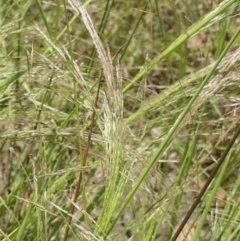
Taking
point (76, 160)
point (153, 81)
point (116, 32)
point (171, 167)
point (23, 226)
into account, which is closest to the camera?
point (23, 226)

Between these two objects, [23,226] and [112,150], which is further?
[23,226]

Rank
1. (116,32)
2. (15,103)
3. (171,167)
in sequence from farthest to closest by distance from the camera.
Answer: (116,32), (171,167), (15,103)

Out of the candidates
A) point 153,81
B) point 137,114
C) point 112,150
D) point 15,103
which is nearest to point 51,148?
point 15,103

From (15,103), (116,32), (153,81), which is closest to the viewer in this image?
(15,103)

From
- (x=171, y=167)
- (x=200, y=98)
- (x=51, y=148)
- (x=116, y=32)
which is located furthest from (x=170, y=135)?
(x=116, y=32)

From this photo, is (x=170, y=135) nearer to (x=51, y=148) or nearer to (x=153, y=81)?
(x=51, y=148)

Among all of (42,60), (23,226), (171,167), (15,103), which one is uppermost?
(42,60)

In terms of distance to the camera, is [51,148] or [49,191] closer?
[49,191]

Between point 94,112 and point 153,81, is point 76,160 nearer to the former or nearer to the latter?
point 94,112

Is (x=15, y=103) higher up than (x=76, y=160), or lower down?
higher up
